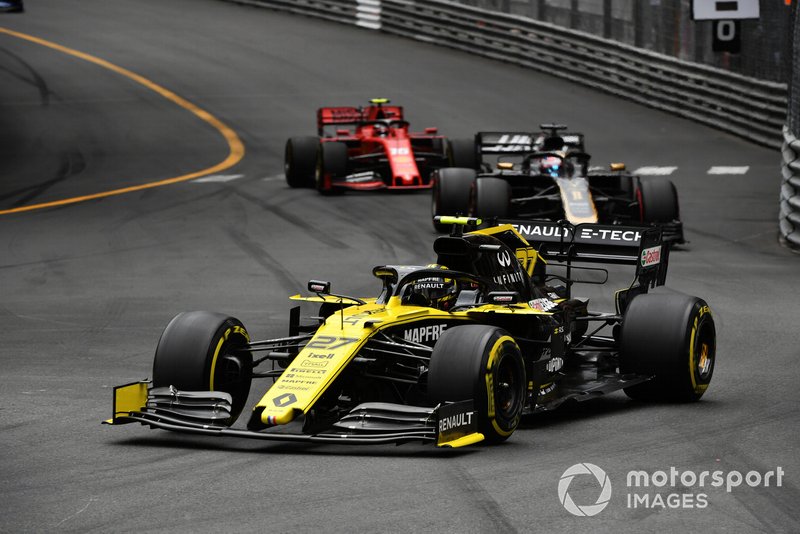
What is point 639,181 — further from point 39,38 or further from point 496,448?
point 39,38

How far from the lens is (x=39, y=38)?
48.0 meters

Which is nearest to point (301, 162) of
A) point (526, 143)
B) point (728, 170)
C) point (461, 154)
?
point (461, 154)

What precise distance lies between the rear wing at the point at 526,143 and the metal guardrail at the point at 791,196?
367 centimetres

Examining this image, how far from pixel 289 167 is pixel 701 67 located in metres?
12.4

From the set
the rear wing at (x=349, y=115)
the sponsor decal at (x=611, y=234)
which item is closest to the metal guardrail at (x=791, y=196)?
the sponsor decal at (x=611, y=234)

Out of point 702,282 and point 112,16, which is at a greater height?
point 112,16

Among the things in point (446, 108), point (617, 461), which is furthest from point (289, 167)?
point (617, 461)

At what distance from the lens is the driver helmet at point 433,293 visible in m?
11.2

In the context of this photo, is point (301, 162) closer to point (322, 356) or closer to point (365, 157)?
point (365, 157)

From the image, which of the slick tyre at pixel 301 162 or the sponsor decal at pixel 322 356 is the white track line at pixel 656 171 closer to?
the slick tyre at pixel 301 162

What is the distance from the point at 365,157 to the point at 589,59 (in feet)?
45.7

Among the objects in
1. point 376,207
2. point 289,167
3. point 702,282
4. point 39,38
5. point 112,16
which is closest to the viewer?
point 702,282

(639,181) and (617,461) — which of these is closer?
(617,461)

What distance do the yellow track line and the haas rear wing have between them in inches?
552
